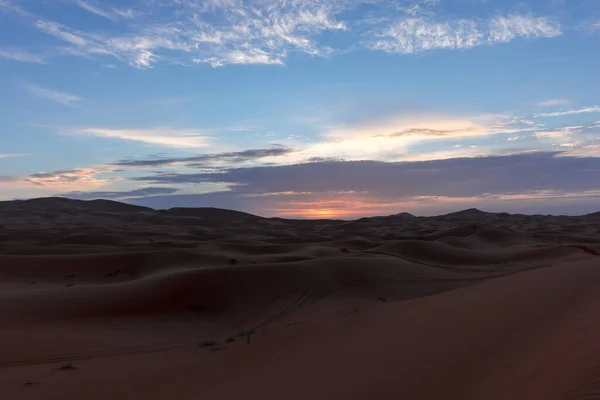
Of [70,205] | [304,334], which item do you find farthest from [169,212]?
[304,334]

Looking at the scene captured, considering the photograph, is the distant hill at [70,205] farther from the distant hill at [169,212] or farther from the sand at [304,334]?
the sand at [304,334]

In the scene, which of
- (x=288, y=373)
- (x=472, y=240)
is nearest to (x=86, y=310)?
(x=288, y=373)

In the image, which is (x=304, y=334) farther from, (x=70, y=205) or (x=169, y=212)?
(x=70, y=205)

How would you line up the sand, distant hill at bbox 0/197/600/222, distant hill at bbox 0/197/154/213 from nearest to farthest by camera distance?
the sand, distant hill at bbox 0/197/600/222, distant hill at bbox 0/197/154/213

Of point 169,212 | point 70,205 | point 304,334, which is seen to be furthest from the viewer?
point 70,205

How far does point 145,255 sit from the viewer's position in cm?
1531

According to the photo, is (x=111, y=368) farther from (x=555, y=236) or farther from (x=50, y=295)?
(x=555, y=236)

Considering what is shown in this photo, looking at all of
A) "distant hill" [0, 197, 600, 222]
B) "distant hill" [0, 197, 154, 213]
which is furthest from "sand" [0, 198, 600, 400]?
"distant hill" [0, 197, 154, 213]

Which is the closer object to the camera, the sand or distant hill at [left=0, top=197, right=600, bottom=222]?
the sand

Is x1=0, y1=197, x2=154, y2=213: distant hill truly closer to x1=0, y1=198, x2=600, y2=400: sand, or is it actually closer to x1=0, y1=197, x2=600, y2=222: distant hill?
x1=0, y1=197, x2=600, y2=222: distant hill

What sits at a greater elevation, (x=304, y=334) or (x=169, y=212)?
(x=169, y=212)

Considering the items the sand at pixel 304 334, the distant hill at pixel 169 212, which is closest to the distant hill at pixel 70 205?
the distant hill at pixel 169 212

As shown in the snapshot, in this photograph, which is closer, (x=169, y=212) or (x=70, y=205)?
(x=169, y=212)

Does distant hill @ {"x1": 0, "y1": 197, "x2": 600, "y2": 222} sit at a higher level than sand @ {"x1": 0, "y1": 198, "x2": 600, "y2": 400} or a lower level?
higher
